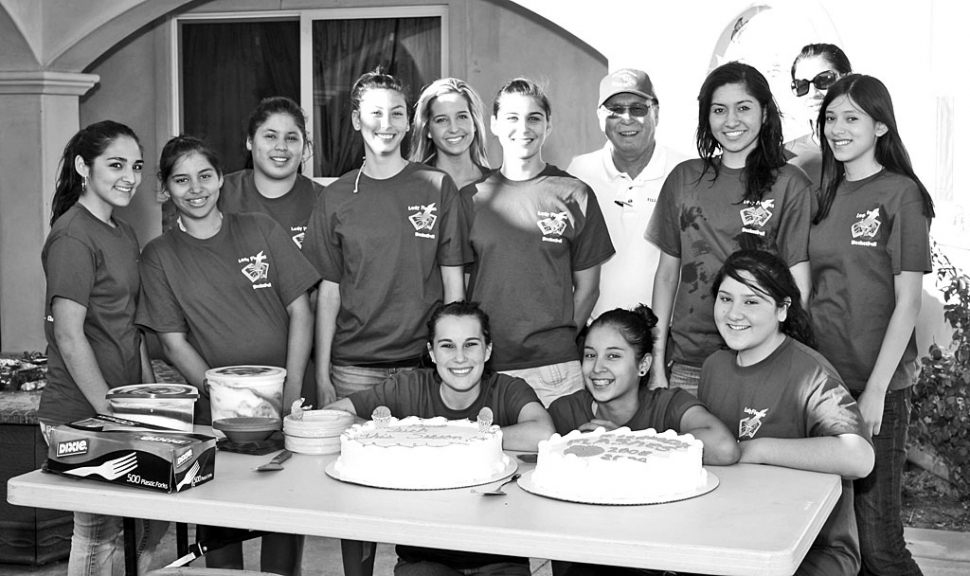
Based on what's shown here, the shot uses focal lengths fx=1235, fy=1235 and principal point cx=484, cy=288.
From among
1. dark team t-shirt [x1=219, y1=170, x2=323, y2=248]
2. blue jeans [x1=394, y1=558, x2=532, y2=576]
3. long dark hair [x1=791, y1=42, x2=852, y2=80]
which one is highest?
long dark hair [x1=791, y1=42, x2=852, y2=80]

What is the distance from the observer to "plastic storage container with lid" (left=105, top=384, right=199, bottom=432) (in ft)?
11.2

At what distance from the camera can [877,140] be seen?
3.78 meters

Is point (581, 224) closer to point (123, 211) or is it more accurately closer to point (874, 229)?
point (874, 229)

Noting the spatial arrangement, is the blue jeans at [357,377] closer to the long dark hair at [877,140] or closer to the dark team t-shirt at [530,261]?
the dark team t-shirt at [530,261]

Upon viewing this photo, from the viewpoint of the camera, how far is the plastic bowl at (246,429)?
3471 millimetres

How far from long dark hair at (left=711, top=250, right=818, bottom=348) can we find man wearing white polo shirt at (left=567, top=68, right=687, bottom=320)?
2.73 feet

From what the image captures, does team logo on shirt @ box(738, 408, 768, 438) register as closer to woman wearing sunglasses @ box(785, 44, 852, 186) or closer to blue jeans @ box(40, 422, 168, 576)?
woman wearing sunglasses @ box(785, 44, 852, 186)

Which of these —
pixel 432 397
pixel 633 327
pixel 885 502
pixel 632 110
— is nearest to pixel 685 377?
pixel 633 327

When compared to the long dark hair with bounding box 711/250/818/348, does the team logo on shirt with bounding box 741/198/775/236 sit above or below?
above

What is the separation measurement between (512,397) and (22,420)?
2366mm

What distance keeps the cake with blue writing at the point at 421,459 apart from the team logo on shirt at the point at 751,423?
69 cm

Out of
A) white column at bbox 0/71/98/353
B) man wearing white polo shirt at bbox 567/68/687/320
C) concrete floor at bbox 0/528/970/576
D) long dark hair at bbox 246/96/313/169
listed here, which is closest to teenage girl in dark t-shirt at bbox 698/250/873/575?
man wearing white polo shirt at bbox 567/68/687/320

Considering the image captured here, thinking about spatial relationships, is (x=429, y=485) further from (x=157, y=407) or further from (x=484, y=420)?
(x=157, y=407)

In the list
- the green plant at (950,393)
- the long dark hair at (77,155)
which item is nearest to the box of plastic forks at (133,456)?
the long dark hair at (77,155)
